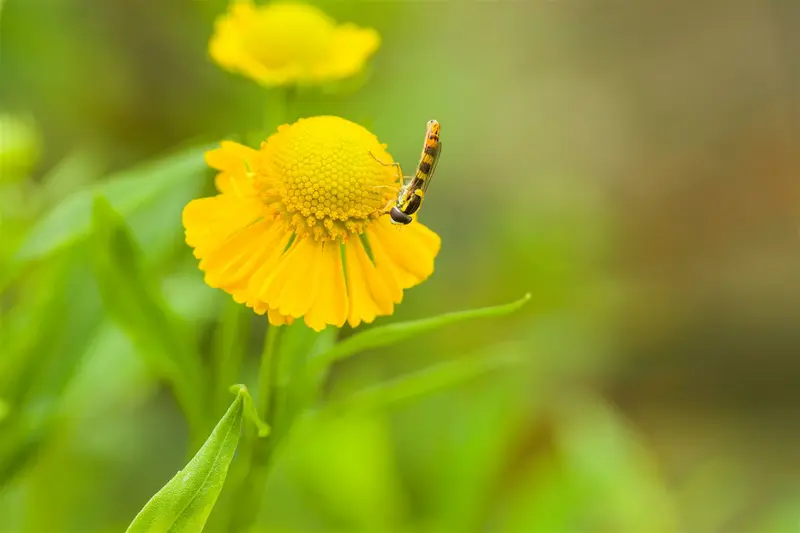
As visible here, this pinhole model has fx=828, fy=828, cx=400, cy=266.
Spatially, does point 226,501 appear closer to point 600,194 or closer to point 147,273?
point 147,273

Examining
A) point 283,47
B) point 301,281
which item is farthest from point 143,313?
point 283,47

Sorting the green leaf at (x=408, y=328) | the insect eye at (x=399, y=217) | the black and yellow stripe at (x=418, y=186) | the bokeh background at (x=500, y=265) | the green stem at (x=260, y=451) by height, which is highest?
the black and yellow stripe at (x=418, y=186)

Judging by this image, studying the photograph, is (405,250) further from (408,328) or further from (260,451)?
(260,451)

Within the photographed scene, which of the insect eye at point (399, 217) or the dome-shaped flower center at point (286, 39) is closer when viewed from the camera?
the insect eye at point (399, 217)

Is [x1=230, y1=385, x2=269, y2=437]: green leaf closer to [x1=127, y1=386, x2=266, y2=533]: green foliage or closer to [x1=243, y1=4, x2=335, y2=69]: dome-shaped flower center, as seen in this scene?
[x1=127, y1=386, x2=266, y2=533]: green foliage

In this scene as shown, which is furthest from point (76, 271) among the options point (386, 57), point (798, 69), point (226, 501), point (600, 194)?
point (798, 69)

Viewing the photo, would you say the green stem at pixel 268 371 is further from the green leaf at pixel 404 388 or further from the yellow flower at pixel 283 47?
the yellow flower at pixel 283 47

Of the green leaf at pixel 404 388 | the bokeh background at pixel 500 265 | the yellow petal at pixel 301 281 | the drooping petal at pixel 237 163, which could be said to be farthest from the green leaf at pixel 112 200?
the green leaf at pixel 404 388

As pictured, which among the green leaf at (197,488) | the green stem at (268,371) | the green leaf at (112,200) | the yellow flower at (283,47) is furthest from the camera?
the yellow flower at (283,47)
